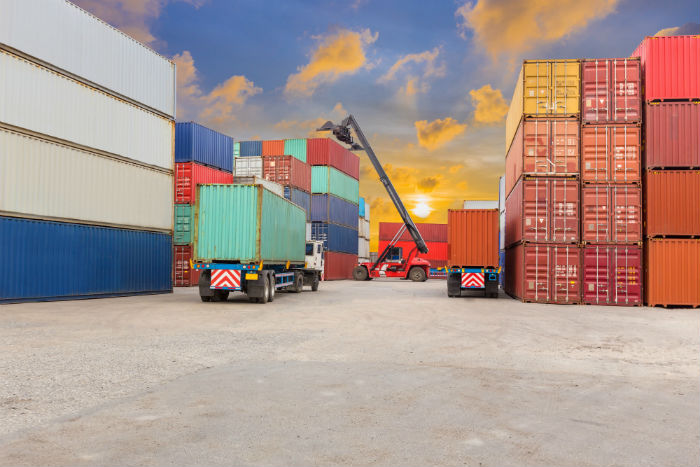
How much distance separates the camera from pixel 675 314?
16938 mm

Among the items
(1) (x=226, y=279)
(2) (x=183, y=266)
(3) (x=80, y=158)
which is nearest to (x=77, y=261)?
(3) (x=80, y=158)

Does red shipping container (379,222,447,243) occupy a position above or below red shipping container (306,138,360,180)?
below

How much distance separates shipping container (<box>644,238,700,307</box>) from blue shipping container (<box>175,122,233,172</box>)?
75.6 feet

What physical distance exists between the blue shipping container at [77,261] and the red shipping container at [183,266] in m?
7.06

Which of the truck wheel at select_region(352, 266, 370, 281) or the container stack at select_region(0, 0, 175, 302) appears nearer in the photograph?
the container stack at select_region(0, 0, 175, 302)

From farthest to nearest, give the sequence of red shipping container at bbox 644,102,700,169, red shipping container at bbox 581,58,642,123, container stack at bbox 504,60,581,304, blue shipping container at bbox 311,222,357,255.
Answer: blue shipping container at bbox 311,222,357,255, container stack at bbox 504,60,581,304, red shipping container at bbox 581,58,642,123, red shipping container at bbox 644,102,700,169

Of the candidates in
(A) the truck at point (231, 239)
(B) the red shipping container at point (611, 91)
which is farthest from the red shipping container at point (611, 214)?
(A) the truck at point (231, 239)

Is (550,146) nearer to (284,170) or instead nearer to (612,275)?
(612,275)

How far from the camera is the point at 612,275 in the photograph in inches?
779

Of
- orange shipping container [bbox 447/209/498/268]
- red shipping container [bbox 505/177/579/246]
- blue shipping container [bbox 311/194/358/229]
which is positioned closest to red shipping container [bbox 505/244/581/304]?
red shipping container [bbox 505/177/579/246]

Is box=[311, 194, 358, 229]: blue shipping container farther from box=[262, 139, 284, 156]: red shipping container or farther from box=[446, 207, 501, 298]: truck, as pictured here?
box=[446, 207, 501, 298]: truck

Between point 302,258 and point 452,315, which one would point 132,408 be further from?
point 302,258

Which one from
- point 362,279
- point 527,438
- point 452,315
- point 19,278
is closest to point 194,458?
point 527,438

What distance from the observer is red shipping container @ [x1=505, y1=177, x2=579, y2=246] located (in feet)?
65.8
